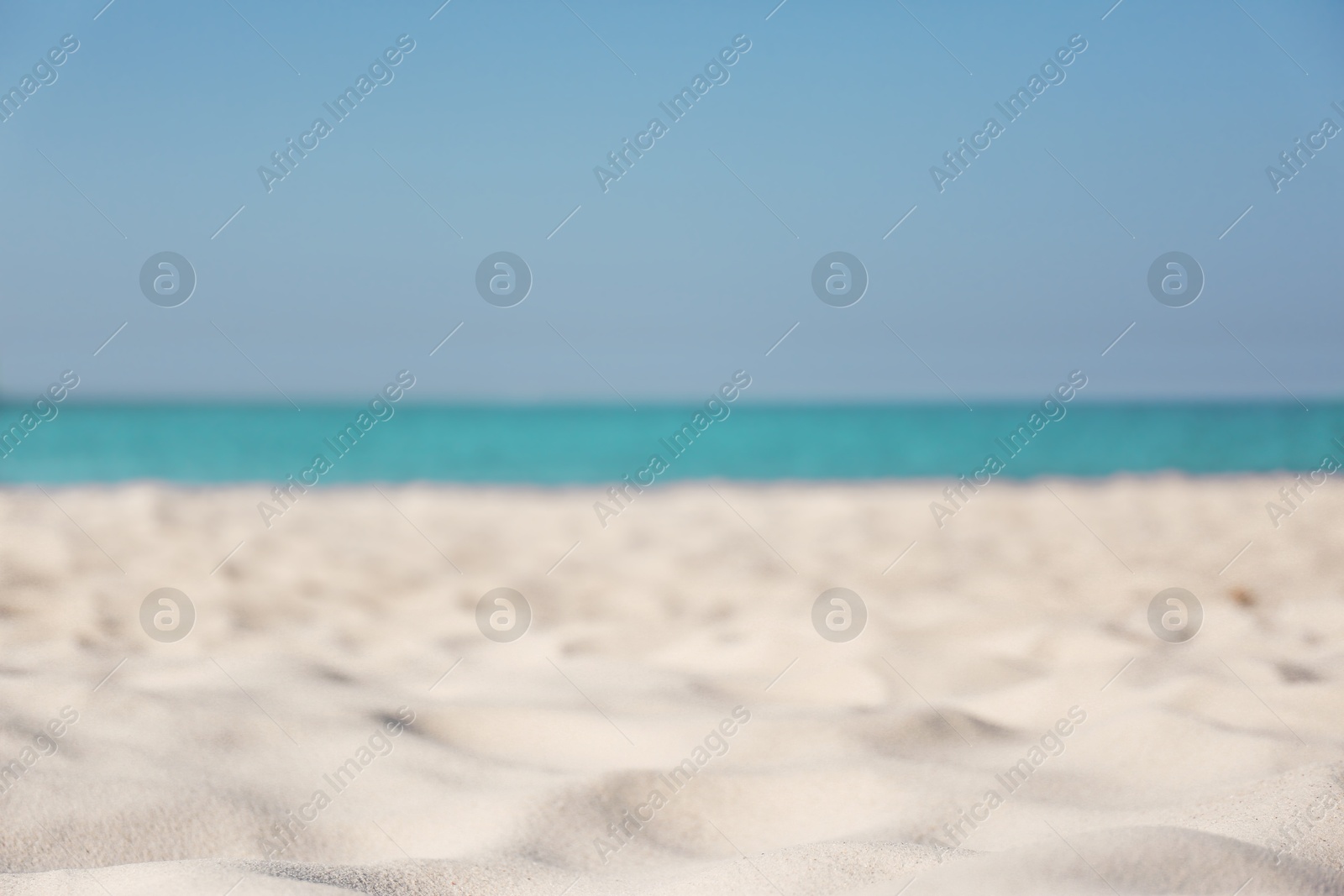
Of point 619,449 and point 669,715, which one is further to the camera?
point 619,449

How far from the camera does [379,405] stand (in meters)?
6.14

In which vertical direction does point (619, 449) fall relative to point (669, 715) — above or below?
above

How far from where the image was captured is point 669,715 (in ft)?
6.61

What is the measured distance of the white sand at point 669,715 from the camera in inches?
50.6

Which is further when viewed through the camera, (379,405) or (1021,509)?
(379,405)

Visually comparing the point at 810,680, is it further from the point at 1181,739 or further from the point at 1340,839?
the point at 1340,839

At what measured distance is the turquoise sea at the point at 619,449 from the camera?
515 inches

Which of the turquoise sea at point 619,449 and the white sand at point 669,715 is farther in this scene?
the turquoise sea at point 619,449

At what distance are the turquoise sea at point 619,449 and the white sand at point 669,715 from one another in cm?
912

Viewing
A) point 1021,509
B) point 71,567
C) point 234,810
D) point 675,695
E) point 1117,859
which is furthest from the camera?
point 1021,509

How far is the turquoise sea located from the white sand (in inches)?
359

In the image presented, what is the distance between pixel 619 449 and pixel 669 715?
17058mm

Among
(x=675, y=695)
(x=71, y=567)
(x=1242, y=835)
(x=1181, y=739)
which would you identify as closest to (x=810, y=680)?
(x=675, y=695)

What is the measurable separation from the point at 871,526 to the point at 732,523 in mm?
660
